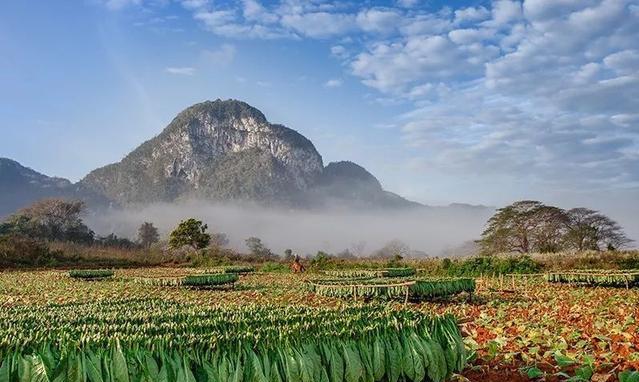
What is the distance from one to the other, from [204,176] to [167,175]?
10965 mm

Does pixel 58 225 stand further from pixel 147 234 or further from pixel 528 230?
pixel 528 230

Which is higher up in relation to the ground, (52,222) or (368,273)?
(52,222)

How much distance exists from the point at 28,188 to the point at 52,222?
9051 centimetres

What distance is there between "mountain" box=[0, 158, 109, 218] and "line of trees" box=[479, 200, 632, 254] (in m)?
130

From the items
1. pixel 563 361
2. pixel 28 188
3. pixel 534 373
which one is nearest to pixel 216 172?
pixel 28 188

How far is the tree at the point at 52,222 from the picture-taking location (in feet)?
239

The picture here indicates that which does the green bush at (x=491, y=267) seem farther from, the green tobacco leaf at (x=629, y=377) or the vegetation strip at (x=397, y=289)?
the green tobacco leaf at (x=629, y=377)

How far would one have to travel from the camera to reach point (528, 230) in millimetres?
60344

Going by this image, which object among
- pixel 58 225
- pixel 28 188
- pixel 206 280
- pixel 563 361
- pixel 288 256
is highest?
pixel 28 188

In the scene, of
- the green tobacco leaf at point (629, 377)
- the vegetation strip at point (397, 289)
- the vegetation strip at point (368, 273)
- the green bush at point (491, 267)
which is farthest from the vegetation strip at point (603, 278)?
the green tobacco leaf at point (629, 377)

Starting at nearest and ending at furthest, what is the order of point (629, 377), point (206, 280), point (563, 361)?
1. point (629, 377)
2. point (563, 361)
3. point (206, 280)

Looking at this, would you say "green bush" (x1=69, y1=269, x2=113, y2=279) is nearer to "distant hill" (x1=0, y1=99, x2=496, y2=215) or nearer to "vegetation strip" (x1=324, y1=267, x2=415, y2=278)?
"vegetation strip" (x1=324, y1=267, x2=415, y2=278)

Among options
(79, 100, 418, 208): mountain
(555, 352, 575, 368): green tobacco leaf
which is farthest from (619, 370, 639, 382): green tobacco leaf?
(79, 100, 418, 208): mountain

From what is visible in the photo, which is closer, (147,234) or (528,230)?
(528,230)
